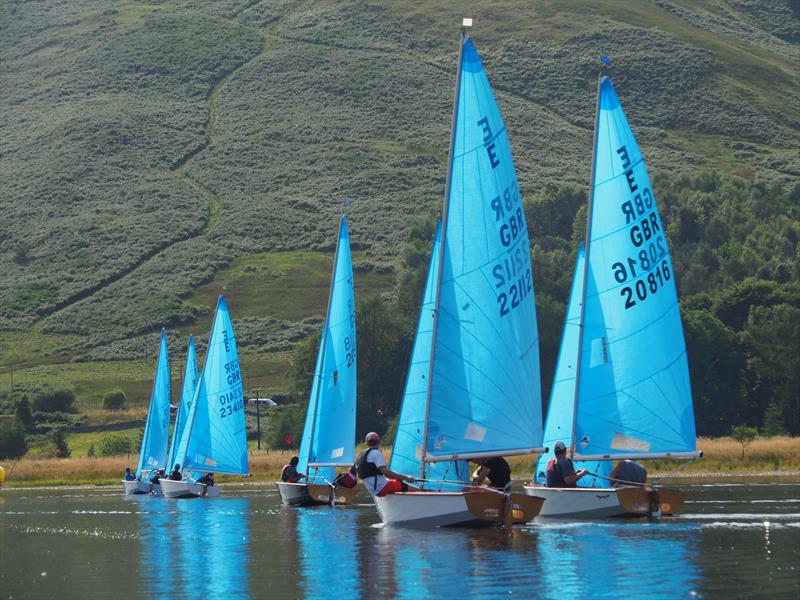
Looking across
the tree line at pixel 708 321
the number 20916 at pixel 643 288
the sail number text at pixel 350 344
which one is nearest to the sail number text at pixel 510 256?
the number 20916 at pixel 643 288

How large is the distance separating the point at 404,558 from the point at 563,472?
7.63 meters

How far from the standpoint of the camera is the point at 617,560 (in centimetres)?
2477

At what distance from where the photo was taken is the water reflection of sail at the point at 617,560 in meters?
21.2

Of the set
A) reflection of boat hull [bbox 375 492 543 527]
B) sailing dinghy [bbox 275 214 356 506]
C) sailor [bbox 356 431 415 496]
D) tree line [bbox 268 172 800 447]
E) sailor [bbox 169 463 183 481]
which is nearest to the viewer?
reflection of boat hull [bbox 375 492 543 527]

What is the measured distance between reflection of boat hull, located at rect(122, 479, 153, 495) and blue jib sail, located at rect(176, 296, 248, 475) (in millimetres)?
4802

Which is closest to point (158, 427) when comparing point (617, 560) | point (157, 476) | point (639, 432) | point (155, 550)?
point (157, 476)

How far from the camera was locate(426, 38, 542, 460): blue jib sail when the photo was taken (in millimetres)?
30109

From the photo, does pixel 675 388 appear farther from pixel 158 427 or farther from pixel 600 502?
pixel 158 427

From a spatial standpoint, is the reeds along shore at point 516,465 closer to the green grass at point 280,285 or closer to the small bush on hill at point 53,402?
the small bush on hill at point 53,402

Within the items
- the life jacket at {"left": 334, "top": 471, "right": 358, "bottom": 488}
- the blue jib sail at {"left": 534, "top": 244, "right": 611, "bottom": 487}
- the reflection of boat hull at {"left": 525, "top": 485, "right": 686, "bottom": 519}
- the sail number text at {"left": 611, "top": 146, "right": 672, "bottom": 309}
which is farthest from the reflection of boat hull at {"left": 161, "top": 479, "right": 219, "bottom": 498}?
the sail number text at {"left": 611, "top": 146, "right": 672, "bottom": 309}

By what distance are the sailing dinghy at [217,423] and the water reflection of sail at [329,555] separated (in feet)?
53.3

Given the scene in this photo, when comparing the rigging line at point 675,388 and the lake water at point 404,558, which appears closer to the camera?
the lake water at point 404,558

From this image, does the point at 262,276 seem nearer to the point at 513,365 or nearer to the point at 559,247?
the point at 559,247

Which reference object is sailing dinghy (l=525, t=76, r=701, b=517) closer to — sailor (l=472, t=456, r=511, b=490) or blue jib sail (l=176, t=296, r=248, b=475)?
sailor (l=472, t=456, r=511, b=490)
